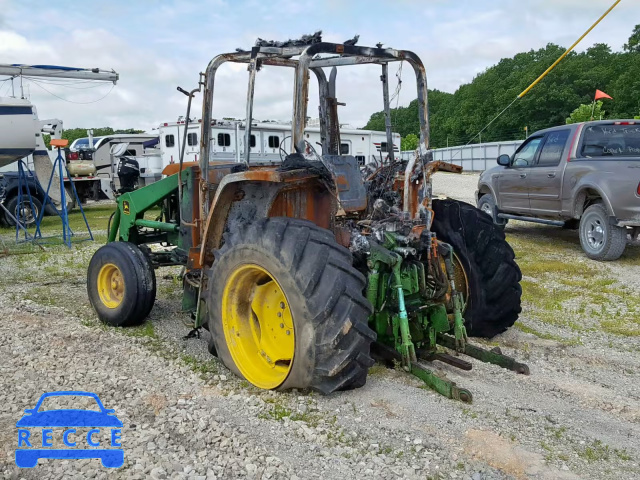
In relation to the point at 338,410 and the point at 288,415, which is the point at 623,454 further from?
the point at 288,415

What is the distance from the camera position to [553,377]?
442 centimetres

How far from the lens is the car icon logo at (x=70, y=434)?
322 cm

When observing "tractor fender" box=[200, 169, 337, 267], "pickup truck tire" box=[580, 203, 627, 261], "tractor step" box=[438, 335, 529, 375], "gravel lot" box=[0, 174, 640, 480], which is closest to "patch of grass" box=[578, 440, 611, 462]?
"gravel lot" box=[0, 174, 640, 480]

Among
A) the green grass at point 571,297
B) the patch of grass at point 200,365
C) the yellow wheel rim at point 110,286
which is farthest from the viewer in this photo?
the green grass at point 571,297

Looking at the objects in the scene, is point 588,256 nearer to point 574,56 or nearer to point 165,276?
point 165,276

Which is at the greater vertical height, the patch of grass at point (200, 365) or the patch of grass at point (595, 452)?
the patch of grass at point (200, 365)

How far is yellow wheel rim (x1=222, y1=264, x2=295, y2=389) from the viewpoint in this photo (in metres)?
4.09

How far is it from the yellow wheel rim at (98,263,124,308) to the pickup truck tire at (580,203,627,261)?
22.5ft

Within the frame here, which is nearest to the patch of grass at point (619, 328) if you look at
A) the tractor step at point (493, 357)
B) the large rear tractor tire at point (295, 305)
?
the tractor step at point (493, 357)

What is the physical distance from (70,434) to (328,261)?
5.85 ft

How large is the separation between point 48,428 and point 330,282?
185 cm

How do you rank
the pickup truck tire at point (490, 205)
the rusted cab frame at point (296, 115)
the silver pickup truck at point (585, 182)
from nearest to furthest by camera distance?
the rusted cab frame at point (296, 115) < the silver pickup truck at point (585, 182) < the pickup truck tire at point (490, 205)

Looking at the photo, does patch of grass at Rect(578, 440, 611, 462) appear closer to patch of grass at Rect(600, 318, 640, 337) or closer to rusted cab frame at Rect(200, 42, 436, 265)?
rusted cab frame at Rect(200, 42, 436, 265)

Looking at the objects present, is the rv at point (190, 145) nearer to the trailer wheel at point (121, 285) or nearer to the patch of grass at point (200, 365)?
the trailer wheel at point (121, 285)
